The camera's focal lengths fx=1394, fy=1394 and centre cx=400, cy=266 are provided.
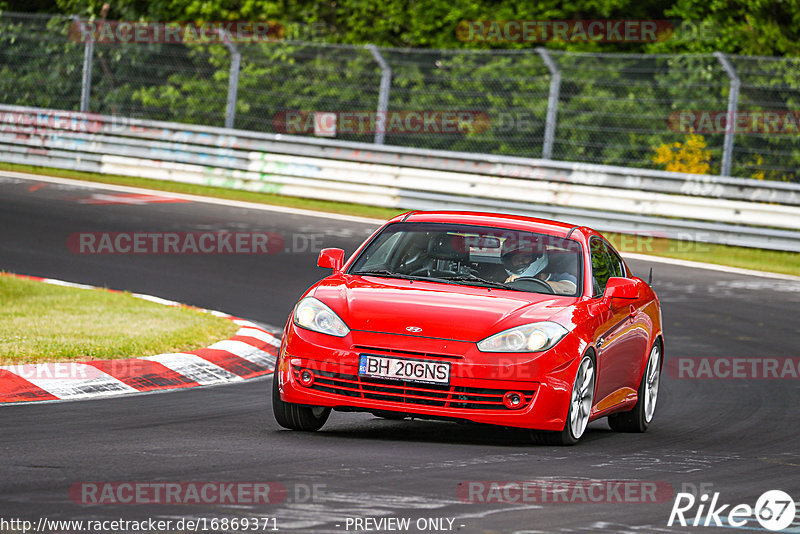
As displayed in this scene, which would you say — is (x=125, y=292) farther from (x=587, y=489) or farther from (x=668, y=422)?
(x=587, y=489)

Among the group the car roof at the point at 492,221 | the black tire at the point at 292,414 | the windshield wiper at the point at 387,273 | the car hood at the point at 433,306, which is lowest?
the black tire at the point at 292,414

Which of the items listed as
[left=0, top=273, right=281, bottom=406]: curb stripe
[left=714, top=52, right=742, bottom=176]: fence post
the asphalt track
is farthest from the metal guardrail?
[left=0, top=273, right=281, bottom=406]: curb stripe

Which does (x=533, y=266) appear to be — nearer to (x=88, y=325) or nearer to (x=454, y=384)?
(x=454, y=384)

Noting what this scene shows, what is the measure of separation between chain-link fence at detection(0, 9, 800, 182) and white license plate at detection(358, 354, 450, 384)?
1291cm

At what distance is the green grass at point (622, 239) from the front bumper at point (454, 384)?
11.2 m

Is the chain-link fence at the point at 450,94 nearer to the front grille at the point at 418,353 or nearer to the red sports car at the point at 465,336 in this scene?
the red sports car at the point at 465,336

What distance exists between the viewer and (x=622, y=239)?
65.2 ft

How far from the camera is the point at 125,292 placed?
1350 centimetres

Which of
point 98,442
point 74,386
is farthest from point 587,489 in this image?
point 74,386

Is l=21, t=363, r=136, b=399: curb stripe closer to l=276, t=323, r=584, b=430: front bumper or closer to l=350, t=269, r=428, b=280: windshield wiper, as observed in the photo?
l=350, t=269, r=428, b=280: windshield wiper

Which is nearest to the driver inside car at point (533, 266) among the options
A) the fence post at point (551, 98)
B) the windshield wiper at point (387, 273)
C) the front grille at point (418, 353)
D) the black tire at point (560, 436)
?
the windshield wiper at point (387, 273)

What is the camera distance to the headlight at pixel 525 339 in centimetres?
748

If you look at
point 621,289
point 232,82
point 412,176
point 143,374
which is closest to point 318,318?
point 621,289

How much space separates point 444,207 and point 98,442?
14301 millimetres
